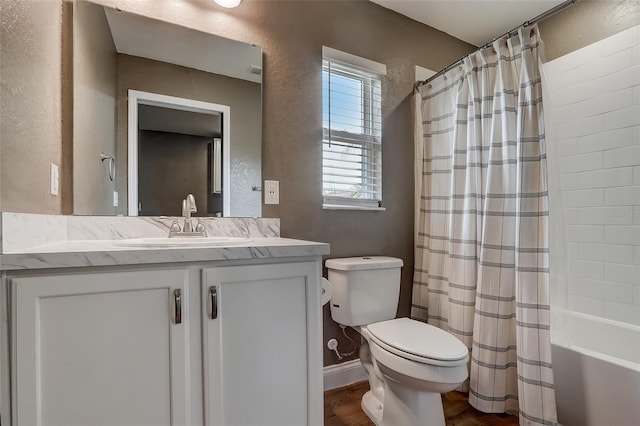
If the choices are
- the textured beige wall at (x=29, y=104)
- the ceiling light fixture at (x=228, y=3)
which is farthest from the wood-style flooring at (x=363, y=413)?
the ceiling light fixture at (x=228, y=3)

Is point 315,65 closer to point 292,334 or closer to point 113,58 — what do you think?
point 113,58

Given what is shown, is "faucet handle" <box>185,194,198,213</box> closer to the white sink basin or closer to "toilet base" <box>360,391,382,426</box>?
the white sink basin

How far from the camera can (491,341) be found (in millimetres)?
1494

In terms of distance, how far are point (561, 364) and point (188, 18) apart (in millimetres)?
2383

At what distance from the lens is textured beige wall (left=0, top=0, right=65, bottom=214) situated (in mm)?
826

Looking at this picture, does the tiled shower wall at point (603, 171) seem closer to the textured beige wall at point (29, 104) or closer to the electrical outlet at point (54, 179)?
the textured beige wall at point (29, 104)

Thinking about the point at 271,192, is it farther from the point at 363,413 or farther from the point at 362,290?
the point at 363,413

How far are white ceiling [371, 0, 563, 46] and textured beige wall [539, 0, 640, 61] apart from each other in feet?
0.43

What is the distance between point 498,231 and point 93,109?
1.93 meters

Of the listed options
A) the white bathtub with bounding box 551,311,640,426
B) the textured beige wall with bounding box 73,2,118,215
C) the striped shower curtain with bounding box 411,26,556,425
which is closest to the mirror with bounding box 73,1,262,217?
the textured beige wall with bounding box 73,2,118,215

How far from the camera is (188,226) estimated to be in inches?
53.2

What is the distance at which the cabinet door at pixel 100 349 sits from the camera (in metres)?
0.74

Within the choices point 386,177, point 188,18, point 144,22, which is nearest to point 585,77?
point 386,177

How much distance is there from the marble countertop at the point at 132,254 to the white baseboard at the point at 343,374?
3.46 feet
